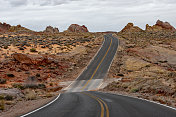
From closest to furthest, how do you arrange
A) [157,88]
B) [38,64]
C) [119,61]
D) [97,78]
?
[157,88] → [97,78] → [38,64] → [119,61]

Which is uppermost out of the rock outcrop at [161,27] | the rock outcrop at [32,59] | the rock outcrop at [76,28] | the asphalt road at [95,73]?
the rock outcrop at [76,28]

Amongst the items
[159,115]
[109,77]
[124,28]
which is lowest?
[109,77]

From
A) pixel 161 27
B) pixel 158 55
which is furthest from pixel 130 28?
pixel 158 55

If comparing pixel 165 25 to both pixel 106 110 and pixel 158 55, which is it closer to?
pixel 158 55

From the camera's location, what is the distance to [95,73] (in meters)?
42.7

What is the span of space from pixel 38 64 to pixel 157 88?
3018 cm

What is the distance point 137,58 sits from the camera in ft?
168

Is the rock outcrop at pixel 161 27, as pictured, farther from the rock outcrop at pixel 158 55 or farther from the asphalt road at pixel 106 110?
the asphalt road at pixel 106 110

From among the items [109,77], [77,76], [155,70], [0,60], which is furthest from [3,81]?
[155,70]

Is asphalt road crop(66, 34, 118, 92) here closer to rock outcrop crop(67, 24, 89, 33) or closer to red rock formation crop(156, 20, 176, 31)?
red rock formation crop(156, 20, 176, 31)


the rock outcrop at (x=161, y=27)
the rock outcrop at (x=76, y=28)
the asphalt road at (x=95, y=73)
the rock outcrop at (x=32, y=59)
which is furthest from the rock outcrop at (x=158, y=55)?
the rock outcrop at (x=76, y=28)

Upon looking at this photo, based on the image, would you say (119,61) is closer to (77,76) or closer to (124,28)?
(77,76)

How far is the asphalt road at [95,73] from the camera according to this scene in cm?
3522

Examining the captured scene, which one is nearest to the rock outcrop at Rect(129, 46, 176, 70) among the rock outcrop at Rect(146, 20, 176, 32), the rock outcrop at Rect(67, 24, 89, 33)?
the rock outcrop at Rect(146, 20, 176, 32)
